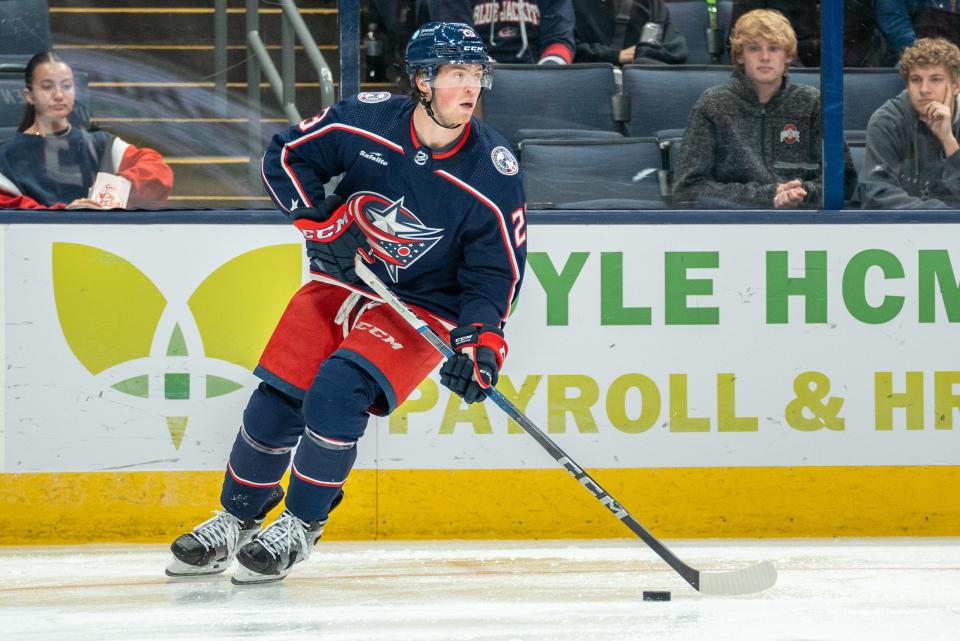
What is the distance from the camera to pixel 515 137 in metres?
3.76

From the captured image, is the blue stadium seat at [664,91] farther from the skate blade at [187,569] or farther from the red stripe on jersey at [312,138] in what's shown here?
the skate blade at [187,569]

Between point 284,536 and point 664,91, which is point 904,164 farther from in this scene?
point 284,536

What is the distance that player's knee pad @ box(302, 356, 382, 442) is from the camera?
2.90 m

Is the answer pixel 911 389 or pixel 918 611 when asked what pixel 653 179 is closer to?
pixel 911 389

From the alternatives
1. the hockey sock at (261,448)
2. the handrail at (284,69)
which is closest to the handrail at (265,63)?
the handrail at (284,69)

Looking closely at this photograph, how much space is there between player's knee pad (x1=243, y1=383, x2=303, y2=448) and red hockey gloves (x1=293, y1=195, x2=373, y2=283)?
300 millimetres

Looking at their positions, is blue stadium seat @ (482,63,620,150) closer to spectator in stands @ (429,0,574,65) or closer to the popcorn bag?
spectator in stands @ (429,0,574,65)

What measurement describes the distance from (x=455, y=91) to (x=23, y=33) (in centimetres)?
135

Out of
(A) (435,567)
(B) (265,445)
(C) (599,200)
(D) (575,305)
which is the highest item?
(C) (599,200)

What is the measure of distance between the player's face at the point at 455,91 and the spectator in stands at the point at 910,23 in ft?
4.69

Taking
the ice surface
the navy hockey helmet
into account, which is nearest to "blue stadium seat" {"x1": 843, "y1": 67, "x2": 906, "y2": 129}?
the ice surface

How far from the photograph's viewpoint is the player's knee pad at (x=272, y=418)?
3098mm

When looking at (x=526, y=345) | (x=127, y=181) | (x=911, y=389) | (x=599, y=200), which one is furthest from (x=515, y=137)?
(x=911, y=389)

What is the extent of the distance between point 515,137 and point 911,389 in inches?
49.4
